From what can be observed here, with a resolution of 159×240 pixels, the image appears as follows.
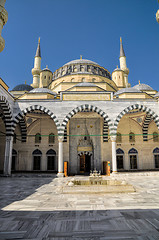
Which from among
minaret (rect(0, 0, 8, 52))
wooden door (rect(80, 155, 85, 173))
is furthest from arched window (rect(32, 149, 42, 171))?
minaret (rect(0, 0, 8, 52))

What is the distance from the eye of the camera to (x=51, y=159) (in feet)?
51.1

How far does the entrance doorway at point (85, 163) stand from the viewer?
1511 centimetres

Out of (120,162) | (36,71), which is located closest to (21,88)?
(36,71)

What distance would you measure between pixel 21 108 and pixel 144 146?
439 inches

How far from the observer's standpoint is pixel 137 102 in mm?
12852

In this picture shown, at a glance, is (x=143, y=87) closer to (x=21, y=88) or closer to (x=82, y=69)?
(x=82, y=69)

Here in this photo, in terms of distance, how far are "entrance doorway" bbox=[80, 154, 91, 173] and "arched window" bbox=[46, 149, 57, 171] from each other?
7.83 ft

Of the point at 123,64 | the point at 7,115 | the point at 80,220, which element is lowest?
the point at 80,220

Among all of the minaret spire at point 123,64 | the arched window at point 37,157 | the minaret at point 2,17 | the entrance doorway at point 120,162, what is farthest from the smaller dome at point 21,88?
the minaret at point 2,17

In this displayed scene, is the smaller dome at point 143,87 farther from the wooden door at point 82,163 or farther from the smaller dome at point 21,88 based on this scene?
the smaller dome at point 21,88

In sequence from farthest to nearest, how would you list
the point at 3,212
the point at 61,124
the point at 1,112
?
the point at 1,112, the point at 61,124, the point at 3,212

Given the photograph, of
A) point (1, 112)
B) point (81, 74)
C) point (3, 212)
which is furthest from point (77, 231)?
point (81, 74)

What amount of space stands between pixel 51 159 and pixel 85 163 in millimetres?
3056

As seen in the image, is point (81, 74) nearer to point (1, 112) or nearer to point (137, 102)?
point (137, 102)
